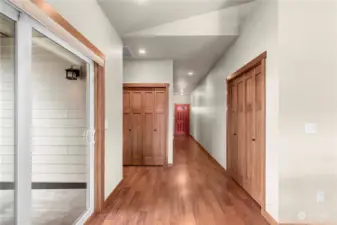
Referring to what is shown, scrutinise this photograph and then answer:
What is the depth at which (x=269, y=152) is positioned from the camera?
2863 millimetres

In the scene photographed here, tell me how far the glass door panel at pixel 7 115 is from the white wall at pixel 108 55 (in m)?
0.52

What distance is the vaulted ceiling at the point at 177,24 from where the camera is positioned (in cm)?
330

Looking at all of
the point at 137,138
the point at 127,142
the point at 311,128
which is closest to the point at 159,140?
the point at 137,138

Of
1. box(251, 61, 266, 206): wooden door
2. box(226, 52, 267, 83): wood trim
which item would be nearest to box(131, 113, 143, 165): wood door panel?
box(226, 52, 267, 83): wood trim

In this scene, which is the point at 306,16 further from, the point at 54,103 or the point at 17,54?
the point at 54,103

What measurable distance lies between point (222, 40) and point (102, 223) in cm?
352

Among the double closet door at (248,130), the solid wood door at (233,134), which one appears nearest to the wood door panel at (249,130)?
the double closet door at (248,130)

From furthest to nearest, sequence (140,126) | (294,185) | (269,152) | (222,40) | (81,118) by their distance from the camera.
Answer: (140,126)
(222,40)
(81,118)
(269,152)
(294,185)

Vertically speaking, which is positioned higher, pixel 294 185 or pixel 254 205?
pixel 294 185

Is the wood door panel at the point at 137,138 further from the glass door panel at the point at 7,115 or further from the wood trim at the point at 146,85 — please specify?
the glass door panel at the point at 7,115

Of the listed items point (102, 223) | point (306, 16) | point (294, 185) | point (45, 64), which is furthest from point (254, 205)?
point (45, 64)

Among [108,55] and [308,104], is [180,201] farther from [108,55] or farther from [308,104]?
[108,55]

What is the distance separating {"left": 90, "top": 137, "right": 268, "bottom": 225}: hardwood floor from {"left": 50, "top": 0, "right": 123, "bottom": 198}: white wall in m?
0.40

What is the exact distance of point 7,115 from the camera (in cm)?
167
